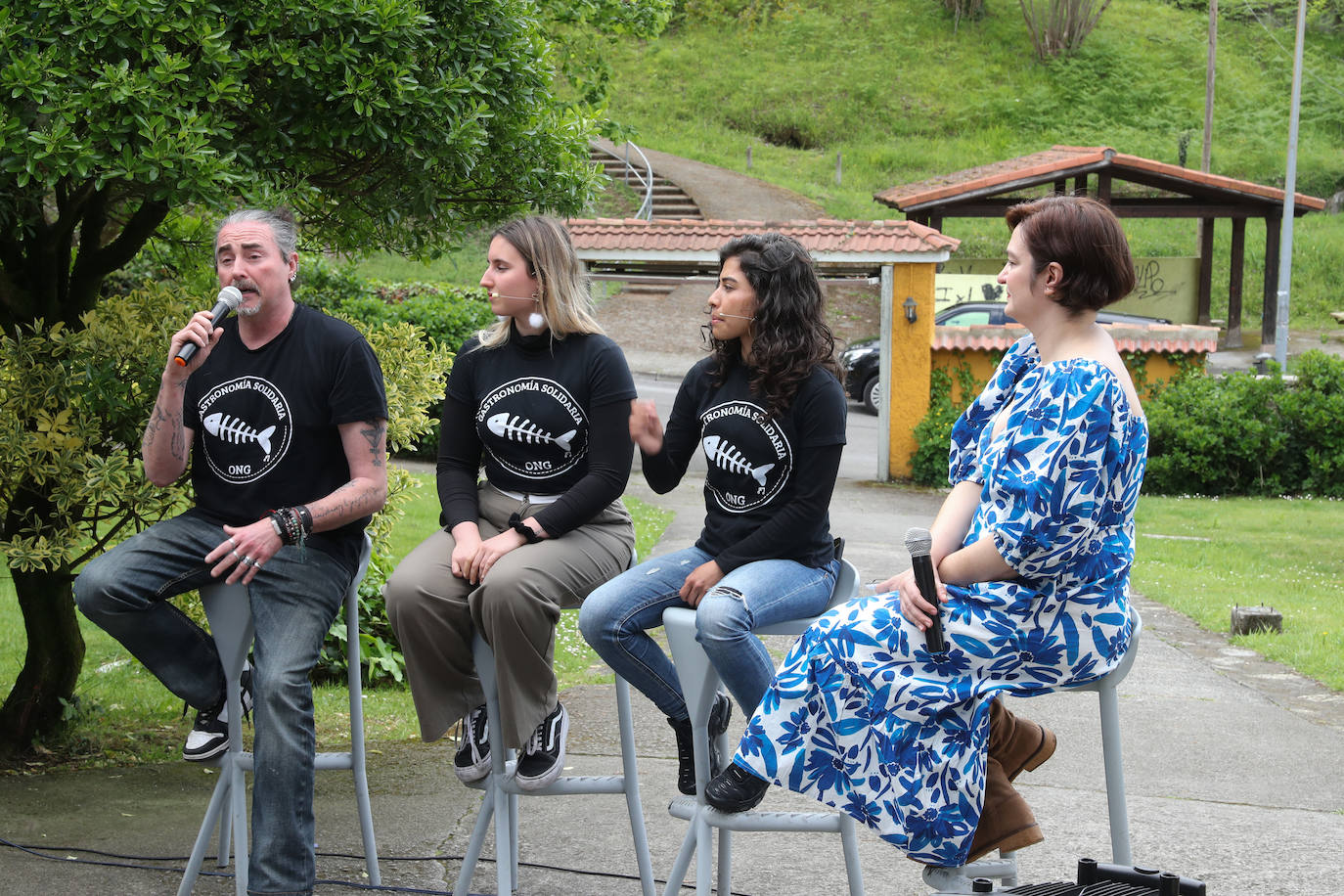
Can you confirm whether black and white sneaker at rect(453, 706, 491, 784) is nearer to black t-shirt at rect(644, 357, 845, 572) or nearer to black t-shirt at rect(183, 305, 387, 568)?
black t-shirt at rect(183, 305, 387, 568)

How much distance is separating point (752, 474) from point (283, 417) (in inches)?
52.3

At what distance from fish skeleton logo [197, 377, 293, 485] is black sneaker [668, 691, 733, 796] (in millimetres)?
1359

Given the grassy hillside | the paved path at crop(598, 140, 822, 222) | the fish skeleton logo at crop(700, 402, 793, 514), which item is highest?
the grassy hillside

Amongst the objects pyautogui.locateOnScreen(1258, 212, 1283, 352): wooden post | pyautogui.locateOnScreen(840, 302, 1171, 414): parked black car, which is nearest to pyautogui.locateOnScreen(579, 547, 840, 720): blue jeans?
pyautogui.locateOnScreen(840, 302, 1171, 414): parked black car

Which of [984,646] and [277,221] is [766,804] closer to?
[984,646]

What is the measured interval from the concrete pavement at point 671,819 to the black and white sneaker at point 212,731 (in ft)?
1.30

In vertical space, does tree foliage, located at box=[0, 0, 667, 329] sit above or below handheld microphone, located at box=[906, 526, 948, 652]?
above

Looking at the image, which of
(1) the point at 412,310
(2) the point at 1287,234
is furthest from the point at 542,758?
(2) the point at 1287,234

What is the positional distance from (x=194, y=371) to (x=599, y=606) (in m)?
1.39

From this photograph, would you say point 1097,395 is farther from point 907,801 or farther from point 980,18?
point 980,18

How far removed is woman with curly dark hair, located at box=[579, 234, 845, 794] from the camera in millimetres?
3527

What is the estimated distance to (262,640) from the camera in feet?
11.6

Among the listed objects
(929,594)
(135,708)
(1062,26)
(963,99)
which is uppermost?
(1062,26)

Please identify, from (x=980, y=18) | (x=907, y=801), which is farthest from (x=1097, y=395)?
(x=980, y=18)
